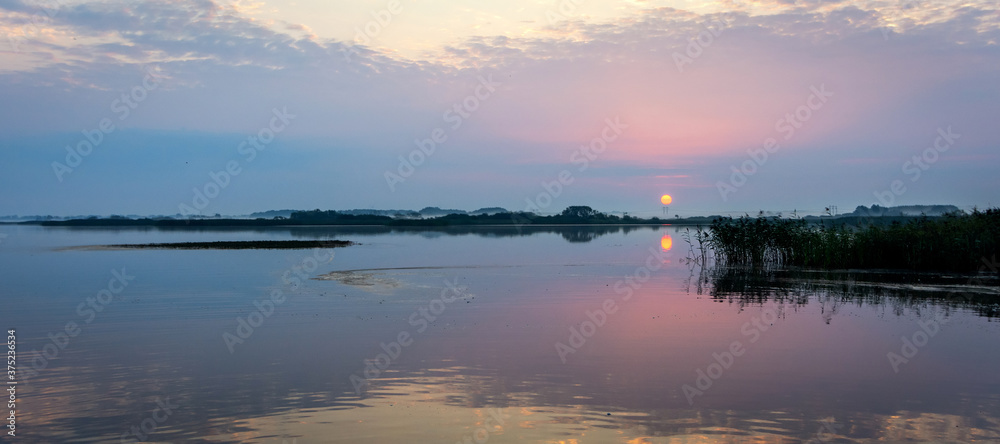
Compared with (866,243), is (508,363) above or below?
below

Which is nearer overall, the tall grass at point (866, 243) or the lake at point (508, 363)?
the lake at point (508, 363)

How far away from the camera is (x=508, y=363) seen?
12.6 metres

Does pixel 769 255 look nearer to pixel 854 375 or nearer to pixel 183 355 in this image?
pixel 854 375

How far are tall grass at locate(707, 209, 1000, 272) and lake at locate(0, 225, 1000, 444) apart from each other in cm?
454

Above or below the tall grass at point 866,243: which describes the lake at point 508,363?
below

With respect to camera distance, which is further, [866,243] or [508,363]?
[866,243]

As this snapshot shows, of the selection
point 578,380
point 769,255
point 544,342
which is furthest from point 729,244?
point 578,380

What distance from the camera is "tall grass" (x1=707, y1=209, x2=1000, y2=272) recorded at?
3002cm

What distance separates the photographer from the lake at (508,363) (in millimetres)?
9047

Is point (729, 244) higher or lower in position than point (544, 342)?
higher

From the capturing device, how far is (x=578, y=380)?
37.3 ft

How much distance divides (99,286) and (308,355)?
1671 centimetres

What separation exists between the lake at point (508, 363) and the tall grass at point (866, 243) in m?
4.54

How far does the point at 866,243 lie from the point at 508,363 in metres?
25.7
